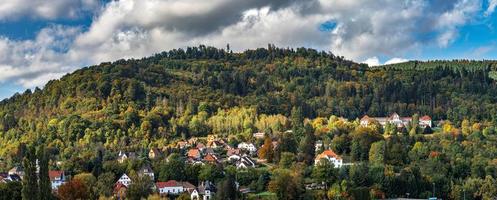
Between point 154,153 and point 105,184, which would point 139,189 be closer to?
point 105,184

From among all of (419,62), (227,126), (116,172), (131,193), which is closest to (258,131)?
(227,126)

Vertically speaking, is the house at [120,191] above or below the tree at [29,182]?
below

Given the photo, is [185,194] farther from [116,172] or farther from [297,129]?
[297,129]

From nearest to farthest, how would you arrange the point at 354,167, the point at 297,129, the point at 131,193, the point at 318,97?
the point at 131,193
the point at 354,167
the point at 297,129
the point at 318,97

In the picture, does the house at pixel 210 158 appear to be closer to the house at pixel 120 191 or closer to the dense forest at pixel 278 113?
the dense forest at pixel 278 113

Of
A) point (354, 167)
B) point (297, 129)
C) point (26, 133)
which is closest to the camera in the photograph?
point (354, 167)

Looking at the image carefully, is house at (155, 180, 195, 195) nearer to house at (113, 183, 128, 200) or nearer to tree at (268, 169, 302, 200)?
house at (113, 183, 128, 200)

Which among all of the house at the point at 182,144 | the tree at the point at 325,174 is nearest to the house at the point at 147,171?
the tree at the point at 325,174

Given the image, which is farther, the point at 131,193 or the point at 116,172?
the point at 116,172
